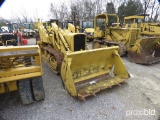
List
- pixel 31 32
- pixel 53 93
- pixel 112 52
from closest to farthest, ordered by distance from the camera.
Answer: pixel 53 93 → pixel 112 52 → pixel 31 32

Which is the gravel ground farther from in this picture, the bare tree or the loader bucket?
the bare tree

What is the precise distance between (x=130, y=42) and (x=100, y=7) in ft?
93.8

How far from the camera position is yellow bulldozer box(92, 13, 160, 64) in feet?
21.2

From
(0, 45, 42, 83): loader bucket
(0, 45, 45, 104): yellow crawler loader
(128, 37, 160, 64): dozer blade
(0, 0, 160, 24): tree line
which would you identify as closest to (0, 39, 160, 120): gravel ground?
(0, 45, 45, 104): yellow crawler loader

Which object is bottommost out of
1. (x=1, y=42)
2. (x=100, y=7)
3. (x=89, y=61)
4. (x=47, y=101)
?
(x=47, y=101)

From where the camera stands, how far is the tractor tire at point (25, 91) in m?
3.14

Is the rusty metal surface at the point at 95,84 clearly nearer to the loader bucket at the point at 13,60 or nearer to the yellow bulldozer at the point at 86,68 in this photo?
the yellow bulldozer at the point at 86,68

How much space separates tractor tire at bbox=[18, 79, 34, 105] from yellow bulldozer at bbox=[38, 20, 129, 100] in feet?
3.02

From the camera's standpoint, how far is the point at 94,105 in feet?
11.0

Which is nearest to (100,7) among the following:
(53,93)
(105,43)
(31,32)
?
(31,32)

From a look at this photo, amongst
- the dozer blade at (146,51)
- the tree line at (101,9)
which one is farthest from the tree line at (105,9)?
the dozer blade at (146,51)

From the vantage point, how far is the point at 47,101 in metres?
3.49

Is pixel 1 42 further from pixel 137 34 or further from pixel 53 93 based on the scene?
pixel 137 34

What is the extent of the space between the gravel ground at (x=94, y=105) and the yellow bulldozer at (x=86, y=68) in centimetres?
23
